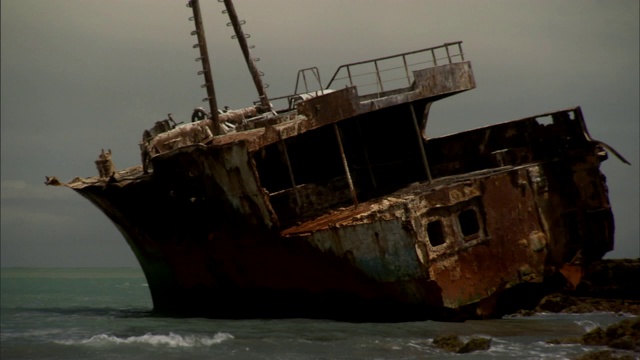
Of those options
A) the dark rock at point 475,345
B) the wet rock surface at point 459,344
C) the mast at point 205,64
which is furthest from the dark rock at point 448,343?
the mast at point 205,64

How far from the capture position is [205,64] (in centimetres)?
1498

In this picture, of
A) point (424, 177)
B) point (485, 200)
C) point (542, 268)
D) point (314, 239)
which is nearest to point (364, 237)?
point (314, 239)

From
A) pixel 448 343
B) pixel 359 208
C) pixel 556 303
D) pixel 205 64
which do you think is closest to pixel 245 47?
pixel 205 64

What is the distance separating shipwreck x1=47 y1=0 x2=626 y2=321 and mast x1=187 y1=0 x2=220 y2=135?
25 mm

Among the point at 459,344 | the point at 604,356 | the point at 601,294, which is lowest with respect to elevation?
the point at 601,294

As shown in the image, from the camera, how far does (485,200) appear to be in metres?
11.1

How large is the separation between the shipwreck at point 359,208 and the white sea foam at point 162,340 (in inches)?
59.8

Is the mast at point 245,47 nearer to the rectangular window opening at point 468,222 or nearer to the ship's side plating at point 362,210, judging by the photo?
the ship's side plating at point 362,210

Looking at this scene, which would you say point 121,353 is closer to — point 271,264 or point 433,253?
point 271,264

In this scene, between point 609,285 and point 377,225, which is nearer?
point 377,225

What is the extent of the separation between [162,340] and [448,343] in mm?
4144

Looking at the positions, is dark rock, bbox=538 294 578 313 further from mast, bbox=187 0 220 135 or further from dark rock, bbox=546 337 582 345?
mast, bbox=187 0 220 135

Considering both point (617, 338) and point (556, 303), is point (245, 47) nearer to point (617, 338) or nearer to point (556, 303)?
point (556, 303)

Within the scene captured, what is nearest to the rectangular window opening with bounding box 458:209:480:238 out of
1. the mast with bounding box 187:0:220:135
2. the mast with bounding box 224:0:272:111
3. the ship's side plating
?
the ship's side plating
